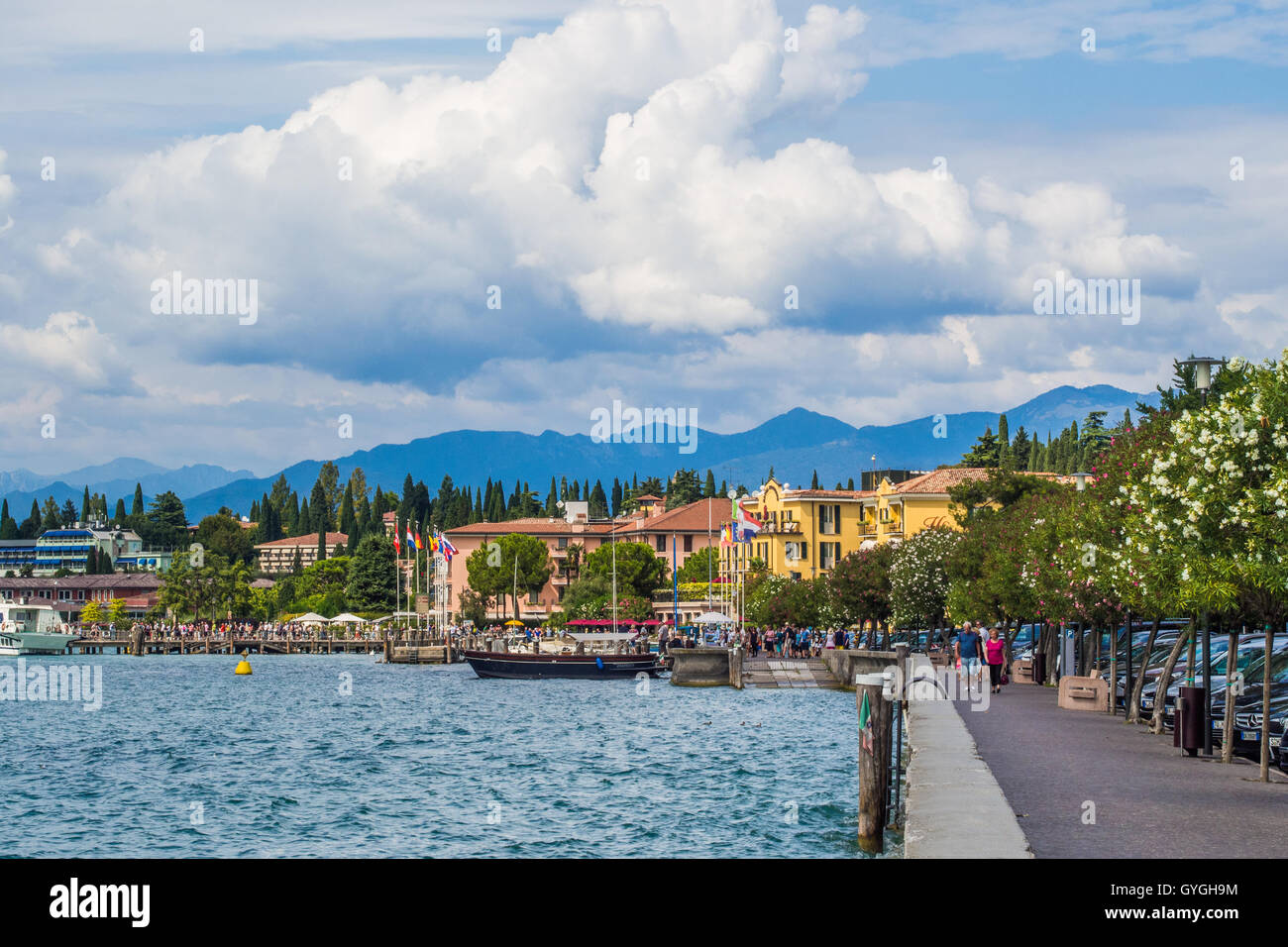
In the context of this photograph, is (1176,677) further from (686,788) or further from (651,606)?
(651,606)

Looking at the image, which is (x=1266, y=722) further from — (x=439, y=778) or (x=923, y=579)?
(x=923, y=579)

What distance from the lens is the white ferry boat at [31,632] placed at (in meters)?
153

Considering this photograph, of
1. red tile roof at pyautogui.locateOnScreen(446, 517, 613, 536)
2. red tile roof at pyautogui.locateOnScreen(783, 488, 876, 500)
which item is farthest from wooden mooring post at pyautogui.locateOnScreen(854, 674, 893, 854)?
red tile roof at pyautogui.locateOnScreen(446, 517, 613, 536)

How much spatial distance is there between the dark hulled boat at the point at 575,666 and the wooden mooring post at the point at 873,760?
62.2 meters

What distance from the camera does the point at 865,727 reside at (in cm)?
2220

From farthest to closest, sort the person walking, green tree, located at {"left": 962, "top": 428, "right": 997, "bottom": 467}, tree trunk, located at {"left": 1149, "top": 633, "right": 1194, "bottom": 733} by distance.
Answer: green tree, located at {"left": 962, "top": 428, "right": 997, "bottom": 467} < the person walking < tree trunk, located at {"left": 1149, "top": 633, "right": 1194, "bottom": 733}

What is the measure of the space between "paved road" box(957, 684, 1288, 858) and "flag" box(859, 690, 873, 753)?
184cm

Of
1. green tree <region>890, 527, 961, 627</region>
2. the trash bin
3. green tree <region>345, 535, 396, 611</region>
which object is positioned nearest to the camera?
the trash bin

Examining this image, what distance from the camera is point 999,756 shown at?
23484mm

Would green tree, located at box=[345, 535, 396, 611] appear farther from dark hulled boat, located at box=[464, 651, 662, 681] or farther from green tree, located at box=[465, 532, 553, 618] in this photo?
dark hulled boat, located at box=[464, 651, 662, 681]

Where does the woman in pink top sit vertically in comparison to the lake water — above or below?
above

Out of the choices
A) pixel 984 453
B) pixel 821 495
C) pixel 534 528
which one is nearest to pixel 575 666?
pixel 821 495

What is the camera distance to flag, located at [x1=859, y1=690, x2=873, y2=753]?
22.2 m

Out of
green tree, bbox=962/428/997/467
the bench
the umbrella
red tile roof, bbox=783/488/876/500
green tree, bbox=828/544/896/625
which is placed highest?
green tree, bbox=962/428/997/467
